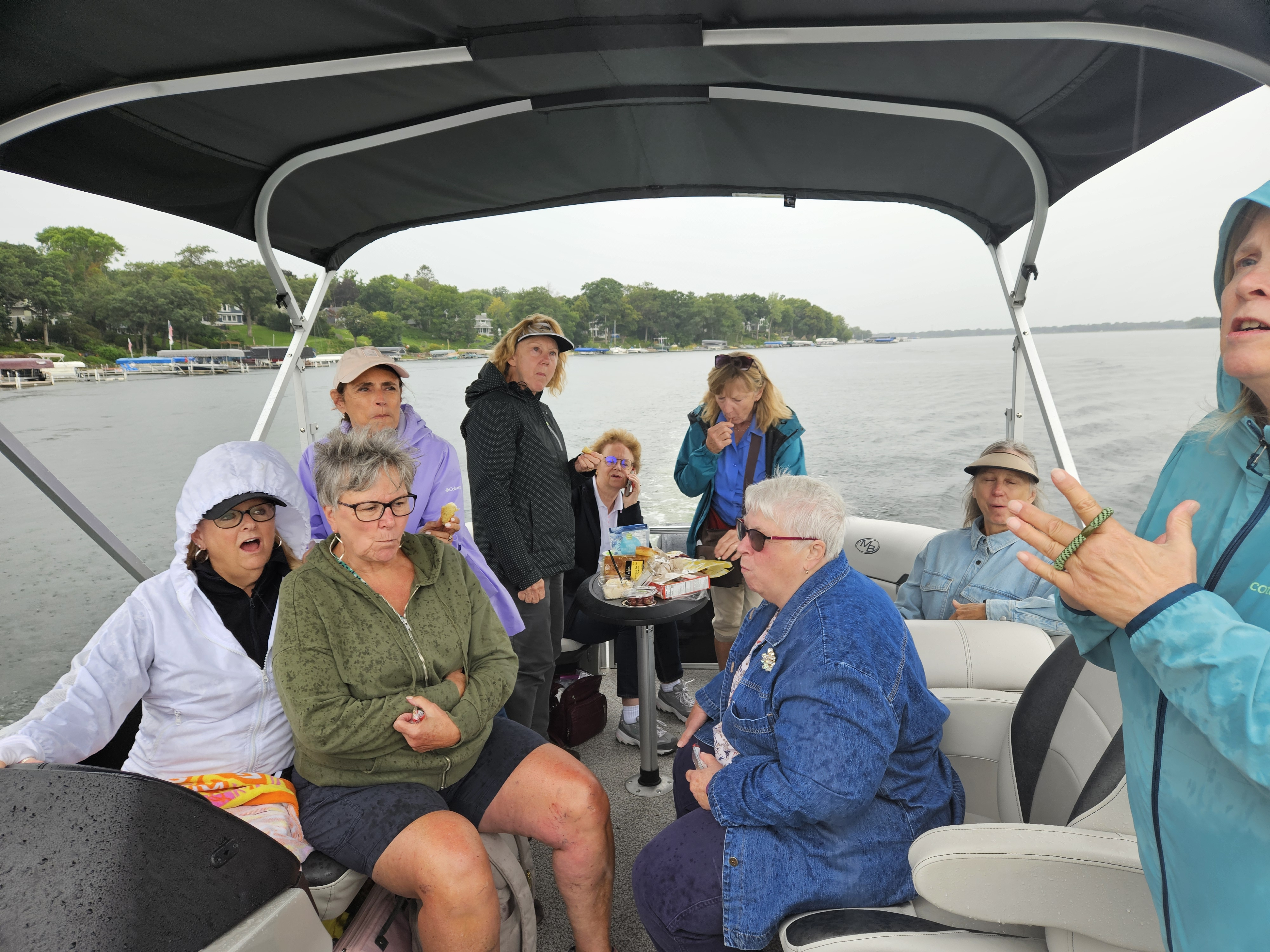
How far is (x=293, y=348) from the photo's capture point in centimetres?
333

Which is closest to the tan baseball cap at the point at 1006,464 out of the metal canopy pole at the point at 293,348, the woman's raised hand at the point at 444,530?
the woman's raised hand at the point at 444,530

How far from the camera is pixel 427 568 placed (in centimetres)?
181

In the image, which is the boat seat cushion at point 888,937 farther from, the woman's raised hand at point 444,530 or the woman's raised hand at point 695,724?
the woman's raised hand at point 444,530

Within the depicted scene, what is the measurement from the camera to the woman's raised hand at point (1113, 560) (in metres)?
0.73

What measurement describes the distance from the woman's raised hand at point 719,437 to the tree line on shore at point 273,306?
741 mm

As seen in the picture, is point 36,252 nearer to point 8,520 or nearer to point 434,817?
point 8,520

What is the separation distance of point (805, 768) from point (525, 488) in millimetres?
1545

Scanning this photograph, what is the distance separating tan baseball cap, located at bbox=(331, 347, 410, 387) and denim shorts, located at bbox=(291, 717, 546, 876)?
116 cm

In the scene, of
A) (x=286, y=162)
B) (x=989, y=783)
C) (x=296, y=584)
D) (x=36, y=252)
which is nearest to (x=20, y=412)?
(x=36, y=252)

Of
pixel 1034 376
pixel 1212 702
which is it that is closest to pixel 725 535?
pixel 1034 376

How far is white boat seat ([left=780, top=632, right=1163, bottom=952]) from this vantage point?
1.11m

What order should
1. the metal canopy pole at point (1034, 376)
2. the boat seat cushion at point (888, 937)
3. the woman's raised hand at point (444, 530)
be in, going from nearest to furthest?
the boat seat cushion at point (888, 937) < the woman's raised hand at point (444, 530) < the metal canopy pole at point (1034, 376)

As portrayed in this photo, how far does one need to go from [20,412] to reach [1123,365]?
21828mm

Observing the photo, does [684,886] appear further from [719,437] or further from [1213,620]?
[719,437]
